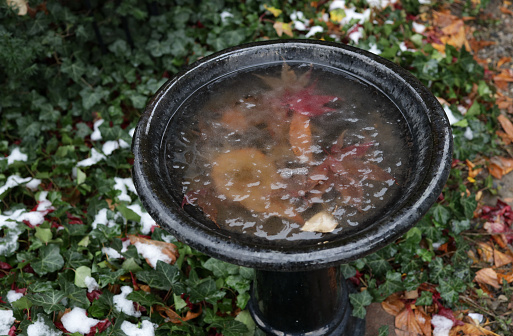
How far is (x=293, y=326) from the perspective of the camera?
229 cm

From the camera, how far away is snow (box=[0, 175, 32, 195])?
284 centimetres

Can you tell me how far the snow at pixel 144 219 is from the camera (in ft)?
8.89

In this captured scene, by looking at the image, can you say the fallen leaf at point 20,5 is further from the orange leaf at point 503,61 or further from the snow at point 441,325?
the orange leaf at point 503,61

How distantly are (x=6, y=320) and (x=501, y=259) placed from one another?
2.54m

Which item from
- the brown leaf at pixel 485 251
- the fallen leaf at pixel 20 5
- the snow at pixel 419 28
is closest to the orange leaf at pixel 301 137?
the brown leaf at pixel 485 251

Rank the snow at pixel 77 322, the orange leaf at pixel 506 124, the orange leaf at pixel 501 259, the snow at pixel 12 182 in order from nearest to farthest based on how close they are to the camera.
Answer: the snow at pixel 77 322 < the orange leaf at pixel 501 259 < the snow at pixel 12 182 < the orange leaf at pixel 506 124

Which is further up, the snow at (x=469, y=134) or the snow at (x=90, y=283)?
the snow at (x=469, y=134)

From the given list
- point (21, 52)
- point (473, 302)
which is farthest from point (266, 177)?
point (21, 52)

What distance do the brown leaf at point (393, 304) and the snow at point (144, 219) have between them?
51.2 inches

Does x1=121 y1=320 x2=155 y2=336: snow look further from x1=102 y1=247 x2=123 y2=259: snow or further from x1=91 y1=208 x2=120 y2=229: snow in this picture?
x1=91 y1=208 x2=120 y2=229: snow

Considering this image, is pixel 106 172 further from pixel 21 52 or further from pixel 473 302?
pixel 473 302

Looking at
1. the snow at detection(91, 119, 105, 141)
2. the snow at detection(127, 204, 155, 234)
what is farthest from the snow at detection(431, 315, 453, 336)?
the snow at detection(91, 119, 105, 141)

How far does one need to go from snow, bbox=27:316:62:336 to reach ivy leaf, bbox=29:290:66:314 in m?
0.06

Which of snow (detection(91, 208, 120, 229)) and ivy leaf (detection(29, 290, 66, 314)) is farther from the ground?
ivy leaf (detection(29, 290, 66, 314))
